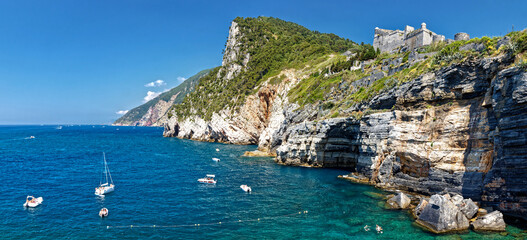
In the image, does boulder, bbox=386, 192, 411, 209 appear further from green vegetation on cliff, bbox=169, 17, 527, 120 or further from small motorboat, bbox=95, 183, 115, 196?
small motorboat, bbox=95, 183, 115, 196

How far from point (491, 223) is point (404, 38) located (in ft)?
164

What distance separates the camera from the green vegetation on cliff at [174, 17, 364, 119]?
104500 millimetres

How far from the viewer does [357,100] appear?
4653 cm

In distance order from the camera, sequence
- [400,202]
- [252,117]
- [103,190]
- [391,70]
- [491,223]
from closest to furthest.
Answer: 1. [491,223]
2. [400,202]
3. [103,190]
4. [391,70]
5. [252,117]

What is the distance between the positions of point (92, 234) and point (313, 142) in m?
36.9

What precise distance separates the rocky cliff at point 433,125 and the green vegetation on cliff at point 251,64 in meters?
43.5

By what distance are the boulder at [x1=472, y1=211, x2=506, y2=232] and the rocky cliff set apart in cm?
206

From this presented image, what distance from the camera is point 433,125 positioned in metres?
30.9

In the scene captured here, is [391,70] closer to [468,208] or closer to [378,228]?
[468,208]

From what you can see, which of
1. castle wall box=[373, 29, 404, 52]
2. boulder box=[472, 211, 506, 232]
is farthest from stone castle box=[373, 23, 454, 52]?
boulder box=[472, 211, 506, 232]

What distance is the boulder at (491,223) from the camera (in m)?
21.0

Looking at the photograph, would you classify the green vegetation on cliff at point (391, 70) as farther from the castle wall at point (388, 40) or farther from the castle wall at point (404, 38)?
the castle wall at point (388, 40)

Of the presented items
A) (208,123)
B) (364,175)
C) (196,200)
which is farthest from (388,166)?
(208,123)

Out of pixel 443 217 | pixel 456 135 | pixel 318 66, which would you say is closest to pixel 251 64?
pixel 318 66
